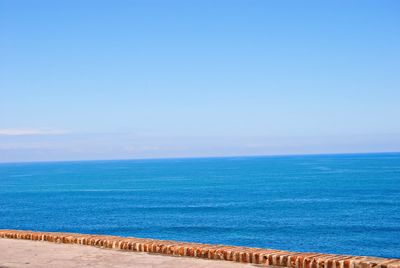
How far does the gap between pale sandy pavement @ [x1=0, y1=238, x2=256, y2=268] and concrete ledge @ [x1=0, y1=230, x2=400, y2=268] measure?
257 millimetres

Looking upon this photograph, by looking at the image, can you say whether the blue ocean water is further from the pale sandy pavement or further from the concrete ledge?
the pale sandy pavement

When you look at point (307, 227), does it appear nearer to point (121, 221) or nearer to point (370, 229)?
point (370, 229)

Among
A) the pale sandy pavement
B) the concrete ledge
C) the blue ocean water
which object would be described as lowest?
the blue ocean water

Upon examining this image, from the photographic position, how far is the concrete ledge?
934 cm

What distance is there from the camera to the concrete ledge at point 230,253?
934 cm

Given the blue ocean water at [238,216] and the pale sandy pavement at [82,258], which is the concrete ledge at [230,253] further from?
the blue ocean water at [238,216]

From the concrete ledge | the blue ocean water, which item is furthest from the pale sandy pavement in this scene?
the blue ocean water

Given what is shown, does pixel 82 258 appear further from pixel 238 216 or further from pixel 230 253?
pixel 238 216

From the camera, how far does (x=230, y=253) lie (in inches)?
417

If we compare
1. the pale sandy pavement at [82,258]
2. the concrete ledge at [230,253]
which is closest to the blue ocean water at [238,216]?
the concrete ledge at [230,253]

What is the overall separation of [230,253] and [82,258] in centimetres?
340

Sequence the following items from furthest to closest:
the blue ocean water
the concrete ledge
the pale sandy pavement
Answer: the blue ocean water < the pale sandy pavement < the concrete ledge

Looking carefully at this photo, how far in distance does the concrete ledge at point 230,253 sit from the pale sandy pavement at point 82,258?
0.84 ft

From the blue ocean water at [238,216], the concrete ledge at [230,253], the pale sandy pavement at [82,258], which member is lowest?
the blue ocean water at [238,216]
